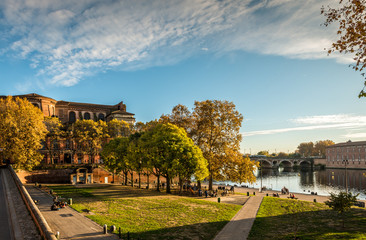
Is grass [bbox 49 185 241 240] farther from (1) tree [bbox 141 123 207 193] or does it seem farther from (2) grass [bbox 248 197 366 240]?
(1) tree [bbox 141 123 207 193]

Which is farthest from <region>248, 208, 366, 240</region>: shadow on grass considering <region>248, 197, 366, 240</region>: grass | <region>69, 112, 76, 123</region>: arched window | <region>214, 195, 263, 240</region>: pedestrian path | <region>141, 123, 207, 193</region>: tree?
<region>69, 112, 76, 123</region>: arched window

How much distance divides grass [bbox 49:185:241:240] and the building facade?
4145cm

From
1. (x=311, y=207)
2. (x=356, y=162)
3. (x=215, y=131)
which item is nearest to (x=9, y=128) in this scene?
(x=215, y=131)

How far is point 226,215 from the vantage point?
26.6m


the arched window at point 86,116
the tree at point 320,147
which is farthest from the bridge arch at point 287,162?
the arched window at point 86,116

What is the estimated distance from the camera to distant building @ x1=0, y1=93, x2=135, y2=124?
255 feet

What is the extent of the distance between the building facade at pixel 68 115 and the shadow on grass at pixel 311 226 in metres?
55.4

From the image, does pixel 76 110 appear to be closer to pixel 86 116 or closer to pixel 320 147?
pixel 86 116

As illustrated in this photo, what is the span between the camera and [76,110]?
297 feet

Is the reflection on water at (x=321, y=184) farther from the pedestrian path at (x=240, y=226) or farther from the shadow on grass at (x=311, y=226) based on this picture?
the pedestrian path at (x=240, y=226)

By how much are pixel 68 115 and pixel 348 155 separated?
14142cm

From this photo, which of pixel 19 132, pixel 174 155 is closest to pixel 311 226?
pixel 174 155

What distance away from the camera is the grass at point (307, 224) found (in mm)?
19016

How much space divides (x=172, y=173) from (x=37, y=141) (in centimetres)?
2994
